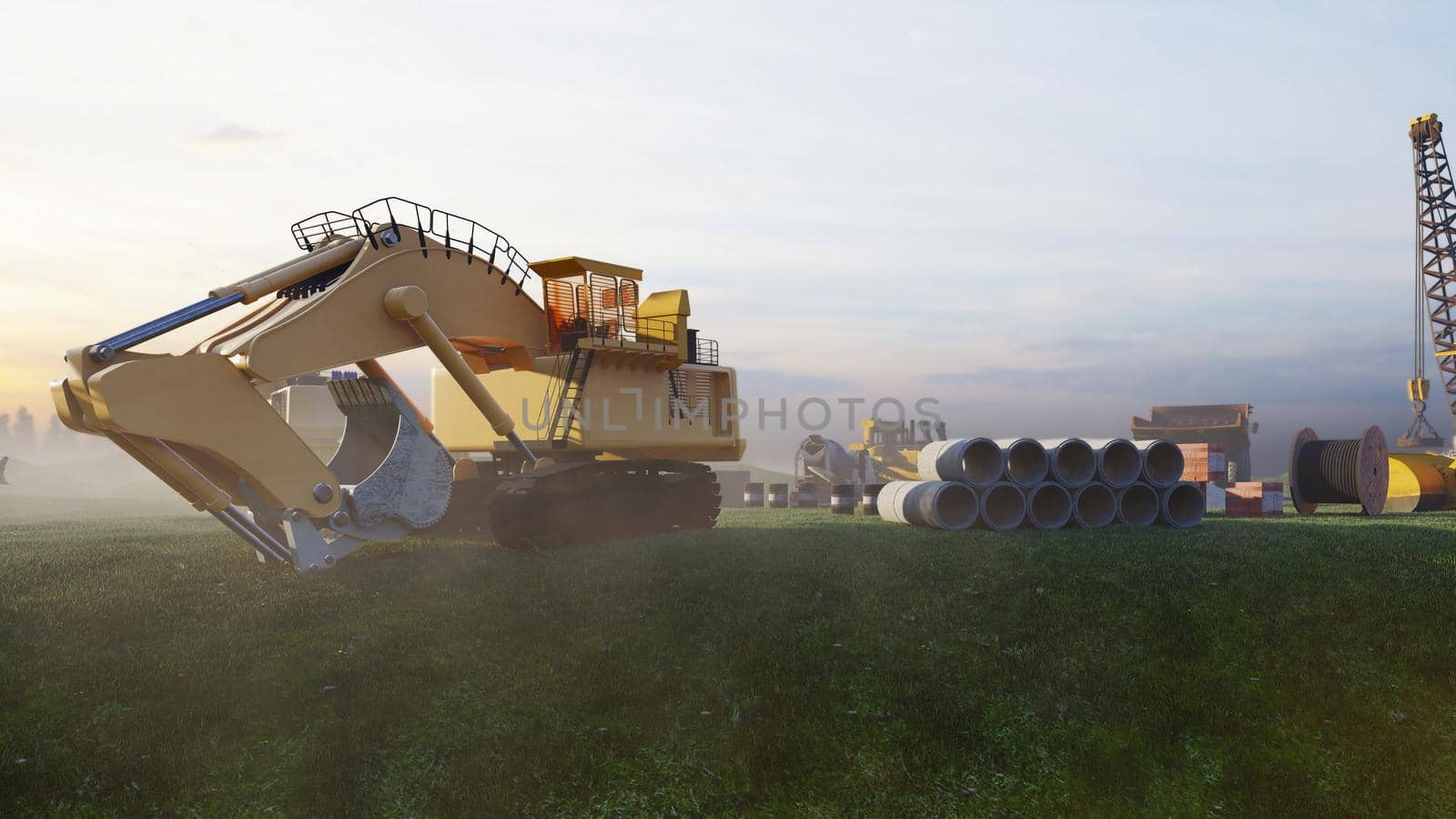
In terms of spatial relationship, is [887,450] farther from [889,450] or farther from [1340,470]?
[1340,470]

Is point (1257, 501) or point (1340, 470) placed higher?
point (1340, 470)

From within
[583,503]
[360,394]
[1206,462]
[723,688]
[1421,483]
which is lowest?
[723,688]

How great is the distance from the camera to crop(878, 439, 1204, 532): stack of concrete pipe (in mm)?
18750

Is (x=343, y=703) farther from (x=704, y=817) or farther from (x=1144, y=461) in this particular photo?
(x=1144, y=461)

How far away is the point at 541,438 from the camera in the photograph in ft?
53.4

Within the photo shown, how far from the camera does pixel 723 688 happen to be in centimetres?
966

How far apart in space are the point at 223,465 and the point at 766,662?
297 inches

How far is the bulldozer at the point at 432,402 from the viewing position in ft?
37.8

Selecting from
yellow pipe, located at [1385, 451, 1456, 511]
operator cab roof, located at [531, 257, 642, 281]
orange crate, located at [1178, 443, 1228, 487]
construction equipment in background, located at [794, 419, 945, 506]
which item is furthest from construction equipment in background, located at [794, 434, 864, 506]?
operator cab roof, located at [531, 257, 642, 281]

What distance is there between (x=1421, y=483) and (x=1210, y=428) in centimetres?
2511

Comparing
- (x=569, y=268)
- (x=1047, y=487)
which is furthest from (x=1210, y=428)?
(x=569, y=268)

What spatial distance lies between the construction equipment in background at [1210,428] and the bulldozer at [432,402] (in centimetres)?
4379

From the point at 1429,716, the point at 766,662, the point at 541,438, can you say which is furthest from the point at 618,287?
the point at 1429,716

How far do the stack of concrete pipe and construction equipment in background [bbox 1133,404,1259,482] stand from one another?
1437 inches
